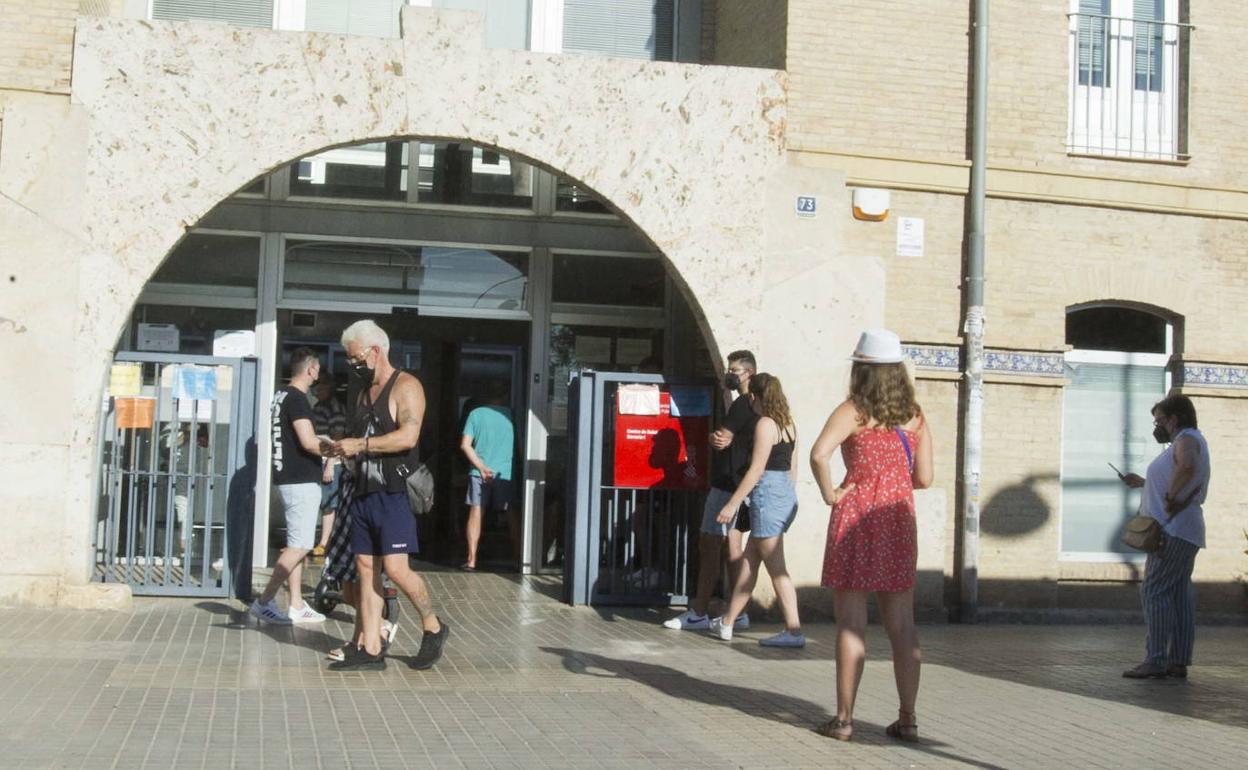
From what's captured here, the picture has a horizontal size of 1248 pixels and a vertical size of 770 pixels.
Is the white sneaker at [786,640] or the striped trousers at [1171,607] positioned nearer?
the striped trousers at [1171,607]

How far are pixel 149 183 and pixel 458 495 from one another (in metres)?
5.67

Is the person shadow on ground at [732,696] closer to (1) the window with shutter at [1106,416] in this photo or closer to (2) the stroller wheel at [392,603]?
(2) the stroller wheel at [392,603]

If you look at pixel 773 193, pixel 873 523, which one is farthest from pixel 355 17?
pixel 873 523

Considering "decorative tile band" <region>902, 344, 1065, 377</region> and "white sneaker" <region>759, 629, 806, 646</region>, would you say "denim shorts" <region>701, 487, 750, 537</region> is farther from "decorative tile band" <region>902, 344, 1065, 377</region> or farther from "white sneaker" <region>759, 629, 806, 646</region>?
"decorative tile band" <region>902, 344, 1065, 377</region>

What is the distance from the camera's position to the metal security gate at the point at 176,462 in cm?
1156

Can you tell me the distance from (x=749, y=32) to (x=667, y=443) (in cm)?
362

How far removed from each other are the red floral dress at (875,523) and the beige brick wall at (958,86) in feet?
17.3

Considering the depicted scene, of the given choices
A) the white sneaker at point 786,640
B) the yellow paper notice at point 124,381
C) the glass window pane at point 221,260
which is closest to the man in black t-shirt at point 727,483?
the white sneaker at point 786,640

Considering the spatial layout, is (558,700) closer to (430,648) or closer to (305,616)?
(430,648)

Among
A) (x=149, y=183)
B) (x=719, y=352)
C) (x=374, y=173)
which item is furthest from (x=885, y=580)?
(x=374, y=173)

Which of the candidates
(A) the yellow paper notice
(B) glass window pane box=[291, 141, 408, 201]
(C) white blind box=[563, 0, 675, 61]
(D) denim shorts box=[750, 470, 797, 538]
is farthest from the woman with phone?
(B) glass window pane box=[291, 141, 408, 201]

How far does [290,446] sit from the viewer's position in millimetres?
10398

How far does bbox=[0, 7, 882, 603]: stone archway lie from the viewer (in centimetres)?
1116

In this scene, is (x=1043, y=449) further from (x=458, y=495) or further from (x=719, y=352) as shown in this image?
(x=458, y=495)
